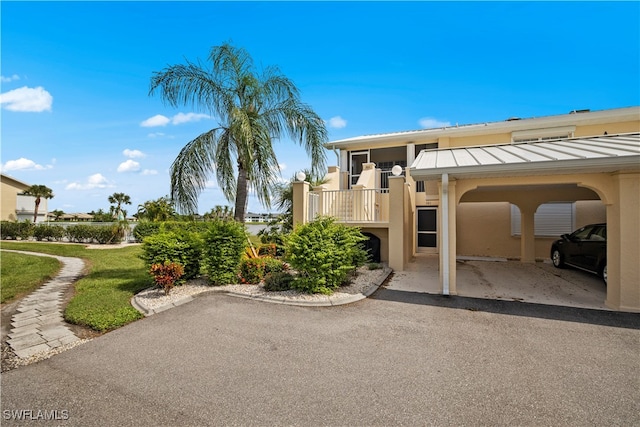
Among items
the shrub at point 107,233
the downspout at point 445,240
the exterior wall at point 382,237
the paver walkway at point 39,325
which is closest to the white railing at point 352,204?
the exterior wall at point 382,237

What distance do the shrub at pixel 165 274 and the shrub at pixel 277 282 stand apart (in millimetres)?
2072

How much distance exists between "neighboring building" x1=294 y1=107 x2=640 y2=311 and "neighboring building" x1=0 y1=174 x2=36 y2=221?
37967 mm

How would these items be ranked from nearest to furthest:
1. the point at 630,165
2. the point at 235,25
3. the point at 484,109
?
the point at 630,165 < the point at 235,25 < the point at 484,109

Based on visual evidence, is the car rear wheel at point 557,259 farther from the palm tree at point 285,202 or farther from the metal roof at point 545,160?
the palm tree at point 285,202

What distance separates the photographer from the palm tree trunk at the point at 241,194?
9.37 metres

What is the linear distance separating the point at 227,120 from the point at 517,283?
9.90 meters

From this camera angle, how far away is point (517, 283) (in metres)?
7.80

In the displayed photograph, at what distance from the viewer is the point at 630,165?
5125mm

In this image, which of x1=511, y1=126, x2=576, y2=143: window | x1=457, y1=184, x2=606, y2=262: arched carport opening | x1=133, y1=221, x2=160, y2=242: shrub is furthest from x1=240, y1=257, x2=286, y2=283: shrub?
x1=133, y1=221, x2=160, y2=242: shrub

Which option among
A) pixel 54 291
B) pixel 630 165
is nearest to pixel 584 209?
pixel 630 165

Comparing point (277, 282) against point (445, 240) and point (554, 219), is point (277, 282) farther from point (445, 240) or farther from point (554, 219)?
point (554, 219)

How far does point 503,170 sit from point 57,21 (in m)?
13.1

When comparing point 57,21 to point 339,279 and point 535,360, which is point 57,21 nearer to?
point 339,279

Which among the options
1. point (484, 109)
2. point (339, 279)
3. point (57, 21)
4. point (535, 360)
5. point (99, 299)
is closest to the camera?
point (535, 360)
